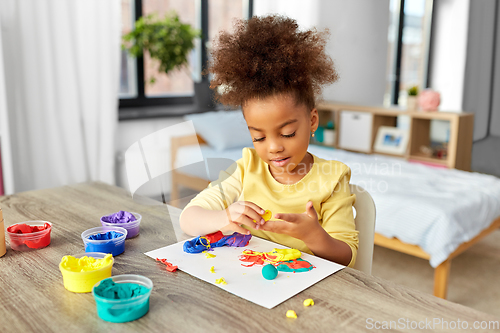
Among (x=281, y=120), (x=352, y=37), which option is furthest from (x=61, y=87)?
(x=352, y=37)

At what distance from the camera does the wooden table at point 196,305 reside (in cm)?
60

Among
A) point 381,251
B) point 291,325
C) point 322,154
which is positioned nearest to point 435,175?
point 381,251

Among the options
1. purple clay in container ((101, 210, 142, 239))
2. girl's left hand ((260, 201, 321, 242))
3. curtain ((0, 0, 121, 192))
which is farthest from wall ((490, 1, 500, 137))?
purple clay in container ((101, 210, 142, 239))

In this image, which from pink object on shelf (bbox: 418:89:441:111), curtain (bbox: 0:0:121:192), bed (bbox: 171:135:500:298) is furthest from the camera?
pink object on shelf (bbox: 418:89:441:111)

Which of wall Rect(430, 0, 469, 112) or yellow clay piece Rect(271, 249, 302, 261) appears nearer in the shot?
yellow clay piece Rect(271, 249, 302, 261)

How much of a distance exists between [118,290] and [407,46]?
4.69 m

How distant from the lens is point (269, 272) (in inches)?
29.4

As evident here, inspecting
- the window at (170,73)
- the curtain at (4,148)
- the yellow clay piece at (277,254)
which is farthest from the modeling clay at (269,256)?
the window at (170,73)

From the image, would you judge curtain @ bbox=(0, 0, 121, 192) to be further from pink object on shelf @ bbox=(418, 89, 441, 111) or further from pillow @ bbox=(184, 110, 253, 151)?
pink object on shelf @ bbox=(418, 89, 441, 111)

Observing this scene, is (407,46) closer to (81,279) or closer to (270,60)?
(270,60)

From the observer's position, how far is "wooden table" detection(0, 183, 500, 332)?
1.98ft

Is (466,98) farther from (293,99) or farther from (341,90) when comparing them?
(293,99)

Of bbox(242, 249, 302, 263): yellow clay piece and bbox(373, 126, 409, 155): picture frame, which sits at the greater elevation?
bbox(242, 249, 302, 263): yellow clay piece

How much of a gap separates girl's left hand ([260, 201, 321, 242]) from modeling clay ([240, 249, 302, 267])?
40mm
